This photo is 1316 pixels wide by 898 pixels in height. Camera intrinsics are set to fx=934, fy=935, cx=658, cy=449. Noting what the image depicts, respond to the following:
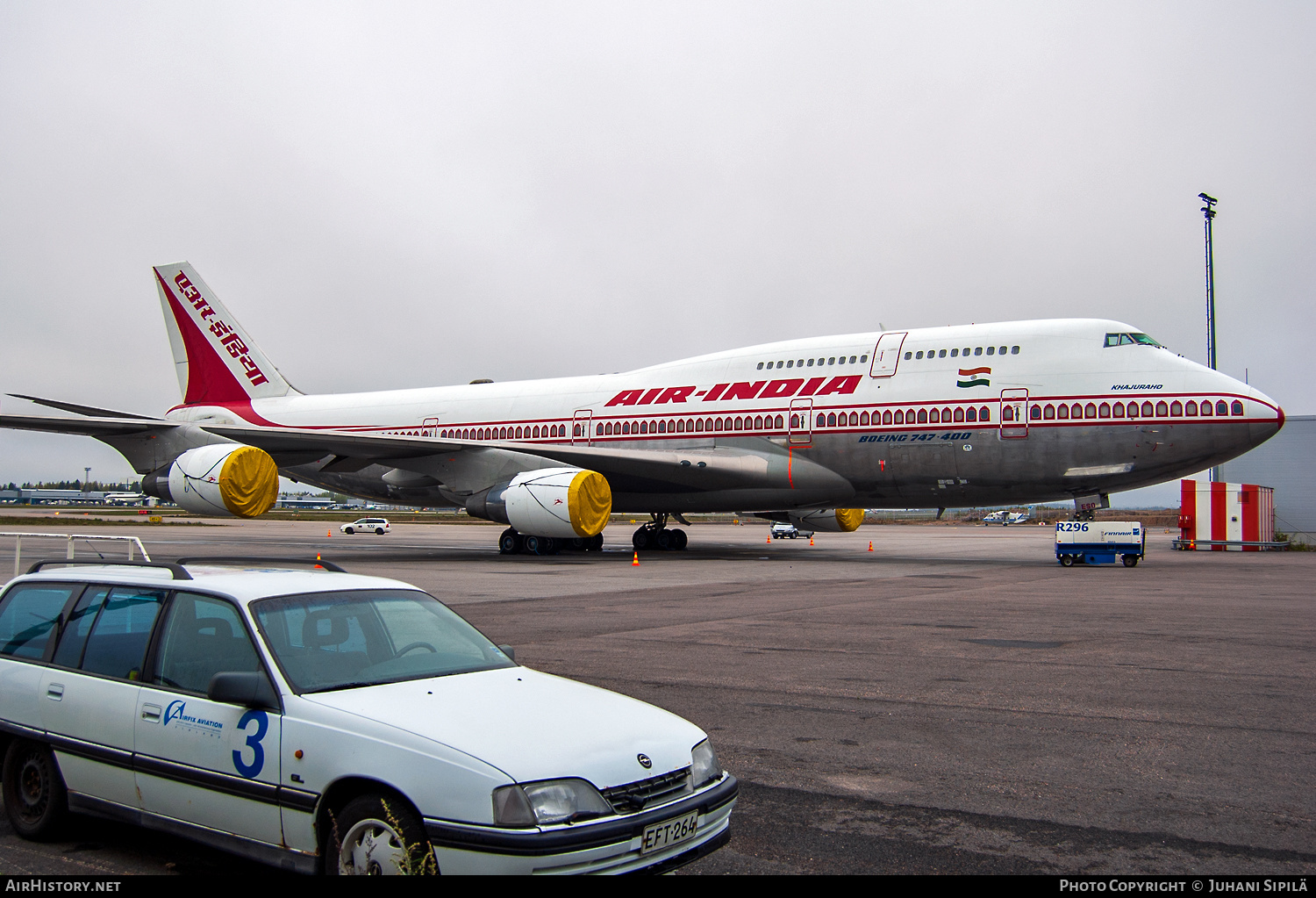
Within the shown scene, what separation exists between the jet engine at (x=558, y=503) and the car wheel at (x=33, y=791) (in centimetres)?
1649

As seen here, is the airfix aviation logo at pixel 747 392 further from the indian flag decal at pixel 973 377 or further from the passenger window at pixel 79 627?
the passenger window at pixel 79 627

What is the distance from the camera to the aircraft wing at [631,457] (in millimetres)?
22312

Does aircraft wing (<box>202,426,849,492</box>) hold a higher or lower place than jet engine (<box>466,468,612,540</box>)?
higher

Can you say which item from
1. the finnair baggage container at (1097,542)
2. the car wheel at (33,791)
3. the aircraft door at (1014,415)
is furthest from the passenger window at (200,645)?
the finnair baggage container at (1097,542)

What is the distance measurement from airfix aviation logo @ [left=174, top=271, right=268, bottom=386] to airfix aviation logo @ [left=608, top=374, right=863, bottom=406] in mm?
13788

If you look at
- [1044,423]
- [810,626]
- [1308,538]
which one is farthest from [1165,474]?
[1308,538]

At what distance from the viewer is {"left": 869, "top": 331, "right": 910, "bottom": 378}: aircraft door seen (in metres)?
22.0

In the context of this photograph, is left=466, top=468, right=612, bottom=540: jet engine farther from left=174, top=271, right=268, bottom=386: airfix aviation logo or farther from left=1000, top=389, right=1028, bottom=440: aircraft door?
left=174, top=271, right=268, bottom=386: airfix aviation logo

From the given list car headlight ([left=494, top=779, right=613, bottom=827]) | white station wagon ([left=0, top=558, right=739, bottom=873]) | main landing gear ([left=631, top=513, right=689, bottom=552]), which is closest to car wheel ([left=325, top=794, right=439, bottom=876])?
white station wagon ([left=0, top=558, right=739, bottom=873])

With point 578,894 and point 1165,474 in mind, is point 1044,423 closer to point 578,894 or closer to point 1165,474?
point 1165,474

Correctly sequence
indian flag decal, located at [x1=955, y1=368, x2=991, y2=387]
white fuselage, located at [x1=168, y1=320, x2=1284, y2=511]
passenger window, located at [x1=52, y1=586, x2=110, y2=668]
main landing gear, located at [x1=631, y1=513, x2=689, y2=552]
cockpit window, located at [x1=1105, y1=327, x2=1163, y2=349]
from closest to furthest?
passenger window, located at [x1=52, y1=586, x2=110, y2=668] → white fuselage, located at [x1=168, y1=320, x2=1284, y2=511] → cockpit window, located at [x1=1105, y1=327, x2=1163, y2=349] → indian flag decal, located at [x1=955, y1=368, x2=991, y2=387] → main landing gear, located at [x1=631, y1=513, x2=689, y2=552]

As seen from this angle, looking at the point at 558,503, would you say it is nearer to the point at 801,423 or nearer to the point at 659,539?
the point at 801,423

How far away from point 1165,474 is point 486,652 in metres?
19.0

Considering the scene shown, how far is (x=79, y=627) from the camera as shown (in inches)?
187
